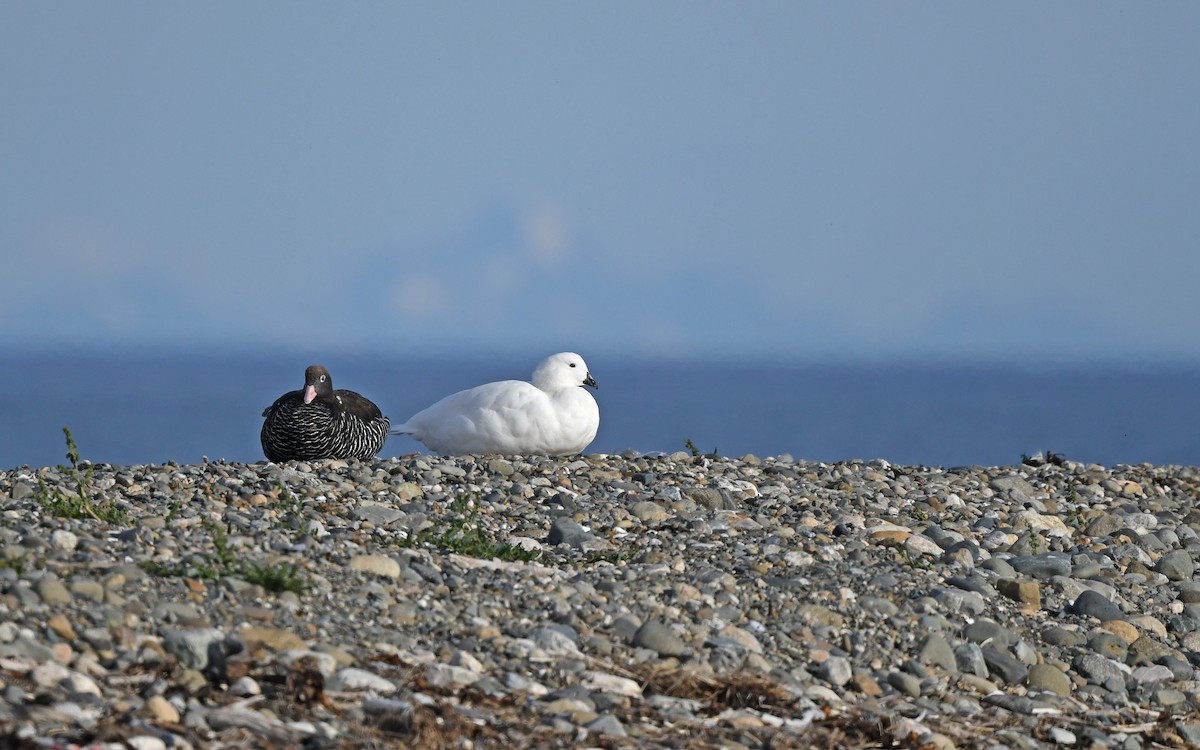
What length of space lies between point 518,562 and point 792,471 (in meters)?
4.02

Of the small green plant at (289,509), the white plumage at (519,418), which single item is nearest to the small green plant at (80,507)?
the small green plant at (289,509)

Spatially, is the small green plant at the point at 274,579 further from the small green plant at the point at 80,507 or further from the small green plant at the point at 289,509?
the small green plant at the point at 80,507

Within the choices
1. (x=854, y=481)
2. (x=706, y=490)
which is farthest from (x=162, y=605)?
(x=854, y=481)

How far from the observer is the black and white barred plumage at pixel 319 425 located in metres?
9.09

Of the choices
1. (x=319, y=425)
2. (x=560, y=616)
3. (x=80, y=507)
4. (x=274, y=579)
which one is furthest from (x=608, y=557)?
(x=319, y=425)

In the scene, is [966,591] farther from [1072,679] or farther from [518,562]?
[518,562]

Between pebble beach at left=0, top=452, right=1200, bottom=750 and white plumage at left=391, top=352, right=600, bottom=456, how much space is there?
1.03 metres

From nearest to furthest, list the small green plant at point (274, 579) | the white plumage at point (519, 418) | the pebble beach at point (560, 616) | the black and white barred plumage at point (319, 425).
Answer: the pebble beach at point (560, 616) → the small green plant at point (274, 579) → the black and white barred plumage at point (319, 425) → the white plumage at point (519, 418)

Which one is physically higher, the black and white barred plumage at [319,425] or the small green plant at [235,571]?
the black and white barred plumage at [319,425]

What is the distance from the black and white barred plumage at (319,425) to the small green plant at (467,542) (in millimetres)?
2480

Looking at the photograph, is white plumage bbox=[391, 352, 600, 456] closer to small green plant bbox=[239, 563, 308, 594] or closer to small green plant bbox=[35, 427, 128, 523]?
small green plant bbox=[35, 427, 128, 523]

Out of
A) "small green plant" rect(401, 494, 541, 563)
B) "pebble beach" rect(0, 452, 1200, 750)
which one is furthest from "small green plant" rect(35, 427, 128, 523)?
"small green plant" rect(401, 494, 541, 563)

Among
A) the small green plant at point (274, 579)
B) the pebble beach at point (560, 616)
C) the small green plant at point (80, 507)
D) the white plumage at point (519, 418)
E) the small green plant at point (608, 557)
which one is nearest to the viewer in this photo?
the pebble beach at point (560, 616)

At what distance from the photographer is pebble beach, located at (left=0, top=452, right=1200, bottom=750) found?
12.8ft
